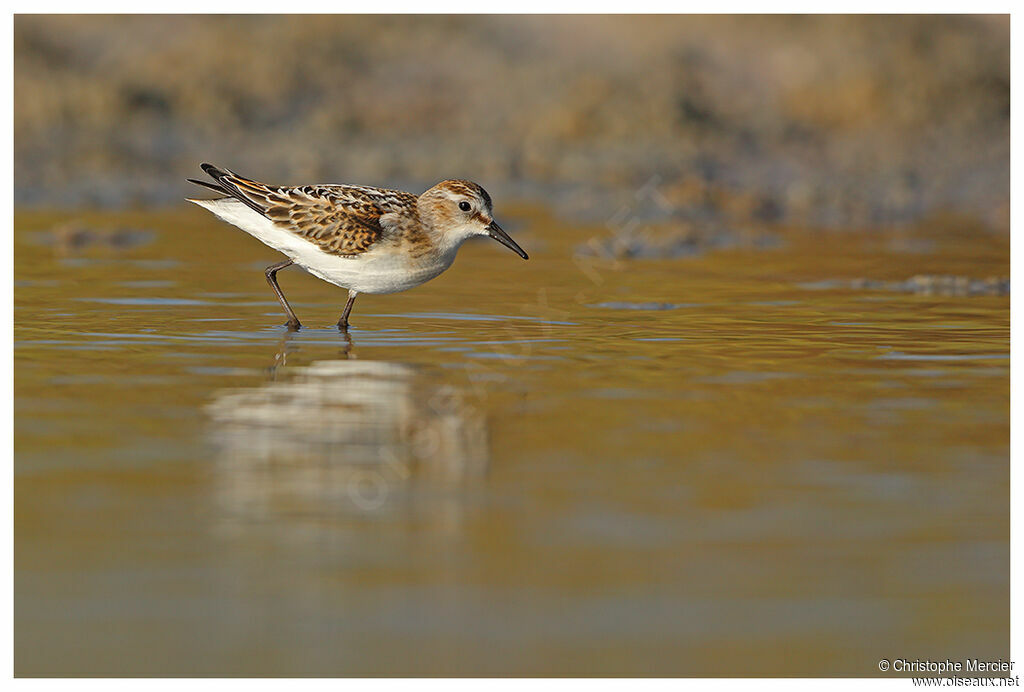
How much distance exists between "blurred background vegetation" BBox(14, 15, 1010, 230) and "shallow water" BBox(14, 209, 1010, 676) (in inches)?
404

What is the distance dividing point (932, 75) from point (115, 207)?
36.3 ft

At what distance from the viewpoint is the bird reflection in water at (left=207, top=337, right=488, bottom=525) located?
6164 mm

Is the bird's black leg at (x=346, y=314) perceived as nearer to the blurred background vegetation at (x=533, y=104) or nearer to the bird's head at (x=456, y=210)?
the bird's head at (x=456, y=210)

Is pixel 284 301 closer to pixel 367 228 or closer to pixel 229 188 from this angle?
pixel 367 228

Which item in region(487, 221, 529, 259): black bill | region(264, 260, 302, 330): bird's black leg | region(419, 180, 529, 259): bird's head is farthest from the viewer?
region(487, 221, 529, 259): black bill

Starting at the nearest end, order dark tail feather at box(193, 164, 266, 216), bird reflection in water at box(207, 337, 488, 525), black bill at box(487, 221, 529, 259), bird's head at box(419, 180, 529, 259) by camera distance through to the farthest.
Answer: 1. bird reflection in water at box(207, 337, 488, 525)
2. bird's head at box(419, 180, 529, 259)
3. black bill at box(487, 221, 529, 259)
4. dark tail feather at box(193, 164, 266, 216)

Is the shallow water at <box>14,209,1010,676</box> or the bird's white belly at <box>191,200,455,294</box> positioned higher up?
the bird's white belly at <box>191,200,455,294</box>

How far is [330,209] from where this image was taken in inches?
441

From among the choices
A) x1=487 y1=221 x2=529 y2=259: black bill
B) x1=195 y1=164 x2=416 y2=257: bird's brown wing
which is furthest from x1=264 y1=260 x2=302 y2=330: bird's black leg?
x1=487 y1=221 x2=529 y2=259: black bill

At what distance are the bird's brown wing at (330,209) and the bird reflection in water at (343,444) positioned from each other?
6.09ft

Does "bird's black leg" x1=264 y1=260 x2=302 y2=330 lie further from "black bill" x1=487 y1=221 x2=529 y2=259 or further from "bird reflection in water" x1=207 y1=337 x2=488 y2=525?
"bird reflection in water" x1=207 y1=337 x2=488 y2=525

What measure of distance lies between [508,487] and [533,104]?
18.0 meters

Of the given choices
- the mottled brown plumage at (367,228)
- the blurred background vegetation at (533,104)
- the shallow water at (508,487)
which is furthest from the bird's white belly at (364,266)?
the blurred background vegetation at (533,104)
